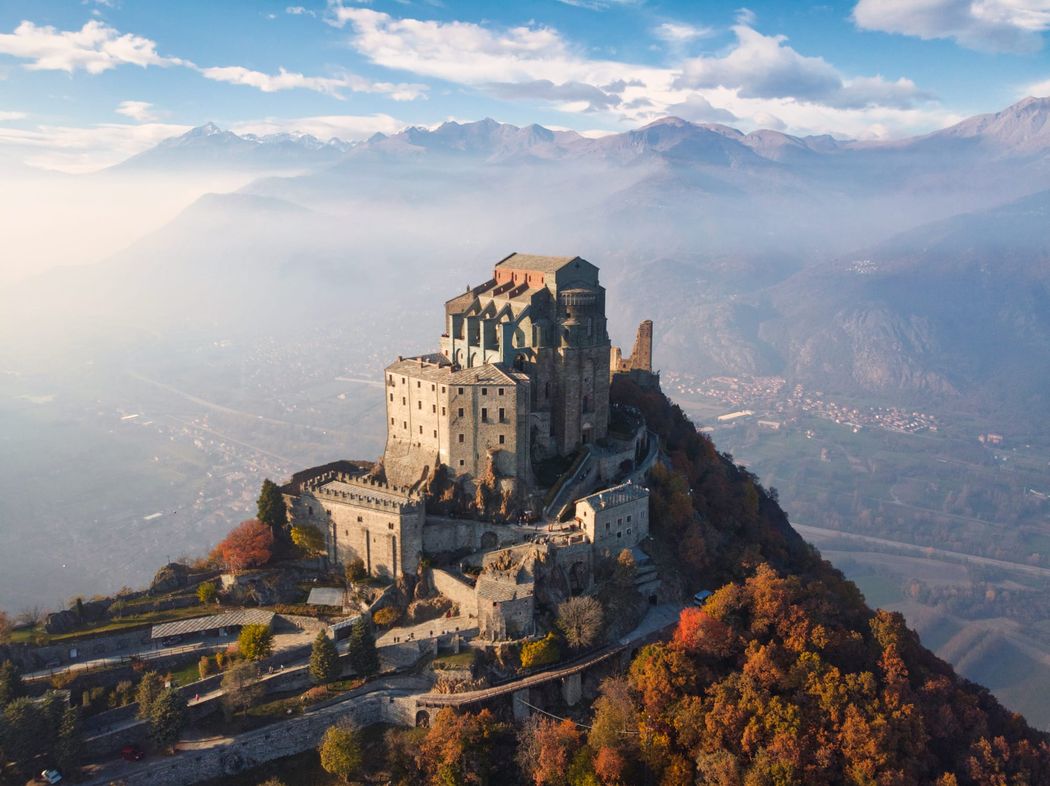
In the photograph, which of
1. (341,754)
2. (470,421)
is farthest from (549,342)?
(341,754)

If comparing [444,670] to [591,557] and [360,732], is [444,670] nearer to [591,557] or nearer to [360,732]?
[360,732]

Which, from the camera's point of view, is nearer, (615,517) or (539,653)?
(539,653)

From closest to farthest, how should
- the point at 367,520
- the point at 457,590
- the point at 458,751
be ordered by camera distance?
the point at 458,751 < the point at 457,590 < the point at 367,520

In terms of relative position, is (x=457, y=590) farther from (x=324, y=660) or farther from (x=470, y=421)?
(x=470, y=421)

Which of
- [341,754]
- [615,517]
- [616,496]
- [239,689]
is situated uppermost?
[616,496]

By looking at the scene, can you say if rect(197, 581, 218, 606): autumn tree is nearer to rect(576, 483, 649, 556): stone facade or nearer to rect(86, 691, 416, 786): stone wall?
rect(86, 691, 416, 786): stone wall

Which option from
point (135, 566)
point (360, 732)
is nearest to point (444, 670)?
point (360, 732)

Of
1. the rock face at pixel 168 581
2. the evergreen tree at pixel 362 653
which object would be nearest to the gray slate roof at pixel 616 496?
the evergreen tree at pixel 362 653

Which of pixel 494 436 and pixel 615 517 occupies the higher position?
pixel 494 436
